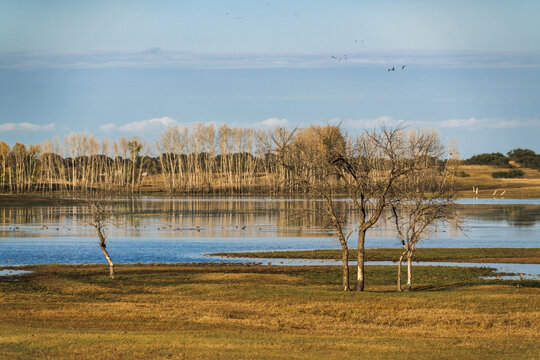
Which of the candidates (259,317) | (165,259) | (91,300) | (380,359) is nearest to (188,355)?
(380,359)

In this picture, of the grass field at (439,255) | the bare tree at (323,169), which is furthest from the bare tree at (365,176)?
the grass field at (439,255)

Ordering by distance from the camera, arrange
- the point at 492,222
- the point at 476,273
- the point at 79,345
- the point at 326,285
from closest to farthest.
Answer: the point at 79,345 → the point at 326,285 → the point at 476,273 → the point at 492,222

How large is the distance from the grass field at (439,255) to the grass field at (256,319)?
13682 mm

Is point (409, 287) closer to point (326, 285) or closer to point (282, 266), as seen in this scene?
point (326, 285)

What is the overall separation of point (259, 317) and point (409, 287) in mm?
10848

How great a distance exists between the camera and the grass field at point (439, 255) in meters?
55.4

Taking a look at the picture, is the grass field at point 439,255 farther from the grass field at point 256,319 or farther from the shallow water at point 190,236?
the grass field at point 256,319

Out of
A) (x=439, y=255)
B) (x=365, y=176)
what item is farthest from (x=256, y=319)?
(x=439, y=255)

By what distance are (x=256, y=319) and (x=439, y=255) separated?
33.9 metres

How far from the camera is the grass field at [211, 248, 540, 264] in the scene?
55375 millimetres

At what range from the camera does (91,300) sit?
108 feet

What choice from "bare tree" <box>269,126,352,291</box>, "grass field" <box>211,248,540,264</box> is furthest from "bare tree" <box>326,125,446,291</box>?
"grass field" <box>211,248,540,264</box>

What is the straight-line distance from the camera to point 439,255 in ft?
192

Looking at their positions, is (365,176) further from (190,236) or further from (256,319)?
(190,236)
